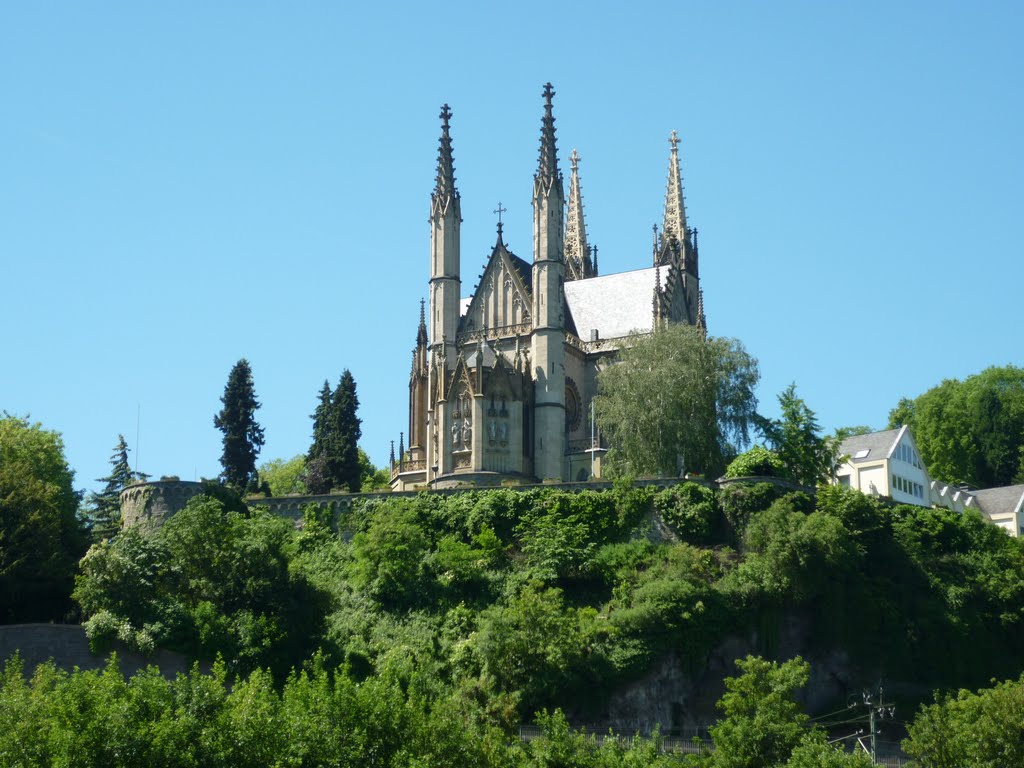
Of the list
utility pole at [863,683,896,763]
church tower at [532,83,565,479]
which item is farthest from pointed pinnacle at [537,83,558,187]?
utility pole at [863,683,896,763]

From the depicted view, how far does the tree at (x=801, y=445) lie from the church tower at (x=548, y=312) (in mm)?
12034

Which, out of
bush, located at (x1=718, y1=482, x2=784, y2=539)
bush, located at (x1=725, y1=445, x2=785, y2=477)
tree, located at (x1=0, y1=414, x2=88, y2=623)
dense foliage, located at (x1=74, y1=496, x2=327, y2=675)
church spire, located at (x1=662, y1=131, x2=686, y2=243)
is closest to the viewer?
dense foliage, located at (x1=74, y1=496, x2=327, y2=675)

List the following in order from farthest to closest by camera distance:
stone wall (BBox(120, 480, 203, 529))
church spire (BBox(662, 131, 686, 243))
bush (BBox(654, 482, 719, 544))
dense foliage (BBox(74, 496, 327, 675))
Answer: church spire (BBox(662, 131, 686, 243)), stone wall (BBox(120, 480, 203, 529)), bush (BBox(654, 482, 719, 544)), dense foliage (BBox(74, 496, 327, 675))

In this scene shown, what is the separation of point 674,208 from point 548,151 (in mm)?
15776

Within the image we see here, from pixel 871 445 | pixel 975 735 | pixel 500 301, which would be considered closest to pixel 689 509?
pixel 975 735

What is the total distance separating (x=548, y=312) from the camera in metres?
91.1

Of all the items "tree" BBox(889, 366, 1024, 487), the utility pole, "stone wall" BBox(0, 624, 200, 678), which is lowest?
the utility pole

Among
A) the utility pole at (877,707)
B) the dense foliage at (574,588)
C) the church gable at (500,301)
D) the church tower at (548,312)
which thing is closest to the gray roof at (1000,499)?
the dense foliage at (574,588)

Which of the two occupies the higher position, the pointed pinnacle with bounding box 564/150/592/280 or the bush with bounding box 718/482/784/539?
the pointed pinnacle with bounding box 564/150/592/280

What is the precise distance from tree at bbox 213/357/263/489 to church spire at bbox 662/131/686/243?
25702mm

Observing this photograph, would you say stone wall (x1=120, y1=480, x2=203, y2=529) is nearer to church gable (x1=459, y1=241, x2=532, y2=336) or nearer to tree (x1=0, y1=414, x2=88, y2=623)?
tree (x1=0, y1=414, x2=88, y2=623)

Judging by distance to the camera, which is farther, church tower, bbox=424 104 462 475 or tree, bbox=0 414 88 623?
church tower, bbox=424 104 462 475

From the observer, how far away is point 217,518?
235 feet

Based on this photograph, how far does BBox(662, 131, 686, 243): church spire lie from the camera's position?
105 m
